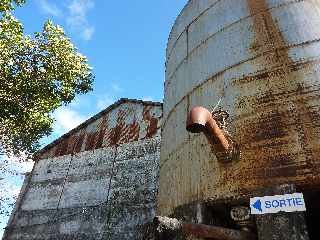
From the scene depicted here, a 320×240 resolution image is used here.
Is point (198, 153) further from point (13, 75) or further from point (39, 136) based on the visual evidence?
point (39, 136)

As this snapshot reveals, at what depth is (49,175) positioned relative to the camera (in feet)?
57.1

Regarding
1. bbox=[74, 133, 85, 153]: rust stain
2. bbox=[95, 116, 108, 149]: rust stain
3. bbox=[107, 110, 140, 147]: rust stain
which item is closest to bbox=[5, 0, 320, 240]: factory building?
bbox=[107, 110, 140, 147]: rust stain

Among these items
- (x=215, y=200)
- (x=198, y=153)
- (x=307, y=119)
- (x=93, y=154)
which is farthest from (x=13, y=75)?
(x=307, y=119)

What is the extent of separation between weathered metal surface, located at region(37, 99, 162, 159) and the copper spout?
32.1ft

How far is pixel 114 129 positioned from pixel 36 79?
5600 mm

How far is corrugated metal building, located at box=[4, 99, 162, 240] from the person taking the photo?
1365 cm

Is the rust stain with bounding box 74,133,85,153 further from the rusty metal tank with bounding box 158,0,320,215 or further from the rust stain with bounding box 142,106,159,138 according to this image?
the rusty metal tank with bounding box 158,0,320,215

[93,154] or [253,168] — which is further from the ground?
[93,154]

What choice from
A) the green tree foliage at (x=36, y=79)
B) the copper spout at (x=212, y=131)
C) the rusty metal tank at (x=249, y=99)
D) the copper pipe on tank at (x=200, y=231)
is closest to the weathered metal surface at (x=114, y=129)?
the green tree foliage at (x=36, y=79)

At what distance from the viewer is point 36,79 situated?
11.9 meters

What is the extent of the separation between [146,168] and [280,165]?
32.7ft

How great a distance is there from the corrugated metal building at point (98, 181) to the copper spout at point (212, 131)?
850 centimetres

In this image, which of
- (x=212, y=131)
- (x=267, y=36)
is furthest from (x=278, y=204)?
(x=267, y=36)

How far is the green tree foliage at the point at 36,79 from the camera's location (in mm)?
11328
